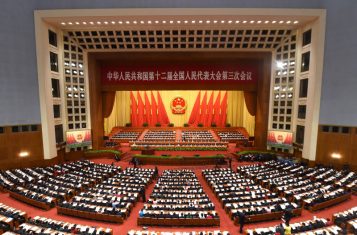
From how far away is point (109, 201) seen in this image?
1110cm

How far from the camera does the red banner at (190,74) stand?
79.0 feet

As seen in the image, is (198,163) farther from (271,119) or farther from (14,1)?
(14,1)

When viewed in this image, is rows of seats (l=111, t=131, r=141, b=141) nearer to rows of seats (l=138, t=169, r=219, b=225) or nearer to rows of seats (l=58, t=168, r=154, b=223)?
rows of seats (l=58, t=168, r=154, b=223)

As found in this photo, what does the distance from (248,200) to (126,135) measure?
22845 millimetres

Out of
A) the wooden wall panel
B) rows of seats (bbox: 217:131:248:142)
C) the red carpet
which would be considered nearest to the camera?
the red carpet

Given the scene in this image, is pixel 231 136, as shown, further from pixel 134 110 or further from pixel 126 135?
pixel 134 110

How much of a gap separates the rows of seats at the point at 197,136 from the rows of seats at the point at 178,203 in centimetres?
1287

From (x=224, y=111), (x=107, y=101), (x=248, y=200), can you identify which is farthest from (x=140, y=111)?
(x=248, y=200)

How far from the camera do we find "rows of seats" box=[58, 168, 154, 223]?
1012cm

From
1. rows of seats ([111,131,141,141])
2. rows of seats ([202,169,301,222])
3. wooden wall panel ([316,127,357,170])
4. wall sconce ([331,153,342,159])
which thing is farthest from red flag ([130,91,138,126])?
wall sconce ([331,153,342,159])

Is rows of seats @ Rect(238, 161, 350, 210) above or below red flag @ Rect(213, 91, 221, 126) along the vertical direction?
below

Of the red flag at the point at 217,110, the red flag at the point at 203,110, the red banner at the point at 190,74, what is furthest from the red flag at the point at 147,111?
the red banner at the point at 190,74

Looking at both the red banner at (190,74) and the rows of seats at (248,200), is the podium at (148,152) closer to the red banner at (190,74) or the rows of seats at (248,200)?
the red banner at (190,74)

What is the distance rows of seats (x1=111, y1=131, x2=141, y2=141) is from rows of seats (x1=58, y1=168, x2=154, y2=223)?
15464 millimetres
